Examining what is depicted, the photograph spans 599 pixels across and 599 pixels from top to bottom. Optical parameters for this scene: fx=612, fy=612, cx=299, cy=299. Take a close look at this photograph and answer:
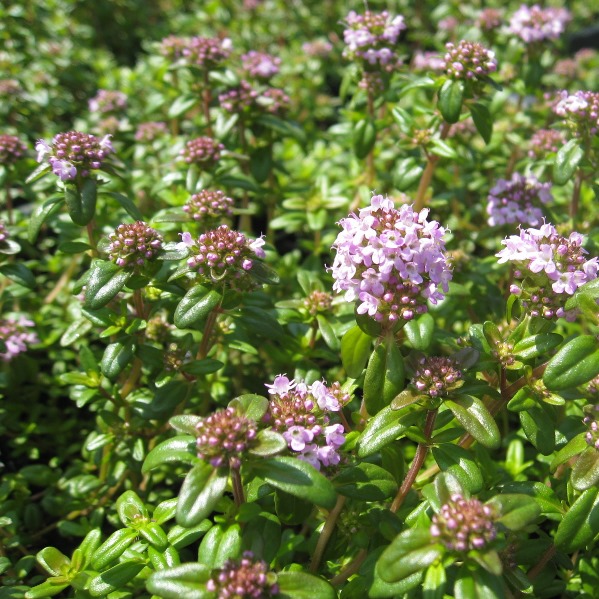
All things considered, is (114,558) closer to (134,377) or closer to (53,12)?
(134,377)

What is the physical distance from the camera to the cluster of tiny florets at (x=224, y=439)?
2.28 metres

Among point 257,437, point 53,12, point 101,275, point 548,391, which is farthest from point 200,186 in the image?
point 53,12

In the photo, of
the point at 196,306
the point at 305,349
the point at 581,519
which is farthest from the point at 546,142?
the point at 196,306

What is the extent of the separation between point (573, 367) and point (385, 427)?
828 millimetres

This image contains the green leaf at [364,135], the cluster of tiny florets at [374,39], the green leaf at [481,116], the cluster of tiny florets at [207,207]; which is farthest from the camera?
the green leaf at [364,135]

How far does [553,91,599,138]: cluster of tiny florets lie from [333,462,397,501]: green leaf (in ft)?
8.70

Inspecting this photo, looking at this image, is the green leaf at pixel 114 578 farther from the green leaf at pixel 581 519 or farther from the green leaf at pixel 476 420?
the green leaf at pixel 581 519

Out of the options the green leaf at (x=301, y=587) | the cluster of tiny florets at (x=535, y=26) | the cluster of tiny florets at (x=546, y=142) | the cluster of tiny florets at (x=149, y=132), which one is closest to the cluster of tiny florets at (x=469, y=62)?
the cluster of tiny florets at (x=546, y=142)

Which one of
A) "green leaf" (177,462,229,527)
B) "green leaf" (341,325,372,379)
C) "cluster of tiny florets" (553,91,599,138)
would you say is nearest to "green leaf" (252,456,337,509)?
"green leaf" (177,462,229,527)

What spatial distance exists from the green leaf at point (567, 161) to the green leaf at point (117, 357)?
277 centimetres

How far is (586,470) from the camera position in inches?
101

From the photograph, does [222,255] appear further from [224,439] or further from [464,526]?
[464,526]

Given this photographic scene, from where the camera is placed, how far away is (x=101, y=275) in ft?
10.00

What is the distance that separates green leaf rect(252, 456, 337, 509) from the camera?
88.6 inches
